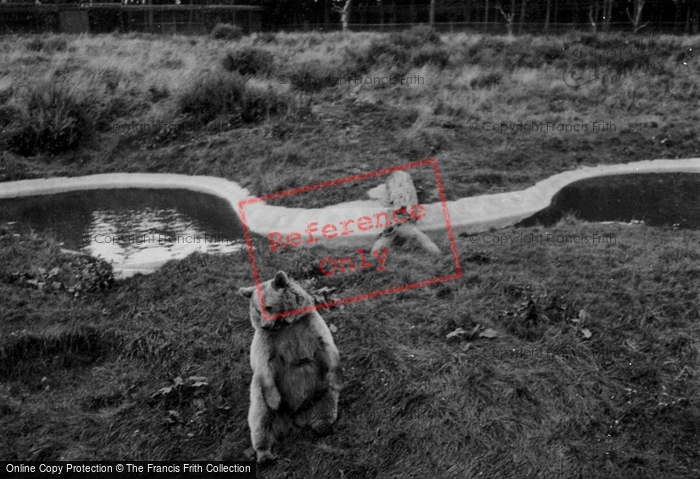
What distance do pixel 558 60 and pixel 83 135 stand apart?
15.3 metres

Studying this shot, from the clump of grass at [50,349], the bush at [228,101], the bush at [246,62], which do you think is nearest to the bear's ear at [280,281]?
the clump of grass at [50,349]

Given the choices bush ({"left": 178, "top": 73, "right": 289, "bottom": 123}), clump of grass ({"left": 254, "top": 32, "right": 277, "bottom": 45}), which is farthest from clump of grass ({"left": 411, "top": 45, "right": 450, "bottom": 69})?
clump of grass ({"left": 254, "top": 32, "right": 277, "bottom": 45})

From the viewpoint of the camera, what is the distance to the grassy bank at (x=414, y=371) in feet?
15.4

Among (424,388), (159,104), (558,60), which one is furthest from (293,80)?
(424,388)

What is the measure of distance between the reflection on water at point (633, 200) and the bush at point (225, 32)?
1818 cm

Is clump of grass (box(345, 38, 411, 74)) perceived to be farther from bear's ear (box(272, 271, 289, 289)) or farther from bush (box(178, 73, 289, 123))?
bear's ear (box(272, 271, 289, 289))

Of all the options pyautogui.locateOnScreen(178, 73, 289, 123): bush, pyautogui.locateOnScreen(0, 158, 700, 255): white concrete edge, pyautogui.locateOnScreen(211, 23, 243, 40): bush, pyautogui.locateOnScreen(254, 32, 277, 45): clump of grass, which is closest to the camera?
pyautogui.locateOnScreen(0, 158, 700, 255): white concrete edge

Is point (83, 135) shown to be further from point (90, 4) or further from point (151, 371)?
point (90, 4)

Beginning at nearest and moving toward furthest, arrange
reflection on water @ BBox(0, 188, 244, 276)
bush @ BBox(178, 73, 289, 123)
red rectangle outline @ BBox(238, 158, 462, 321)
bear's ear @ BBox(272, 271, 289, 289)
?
bear's ear @ BBox(272, 271, 289, 289) < red rectangle outline @ BBox(238, 158, 462, 321) < reflection on water @ BBox(0, 188, 244, 276) < bush @ BBox(178, 73, 289, 123)

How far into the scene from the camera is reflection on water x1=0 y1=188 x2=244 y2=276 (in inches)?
362

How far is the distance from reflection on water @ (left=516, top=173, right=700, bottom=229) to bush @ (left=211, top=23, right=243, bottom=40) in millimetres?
18180

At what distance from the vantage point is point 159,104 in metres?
16.3

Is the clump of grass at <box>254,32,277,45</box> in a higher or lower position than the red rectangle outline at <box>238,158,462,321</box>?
higher

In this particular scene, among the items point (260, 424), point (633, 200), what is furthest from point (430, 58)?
point (260, 424)
